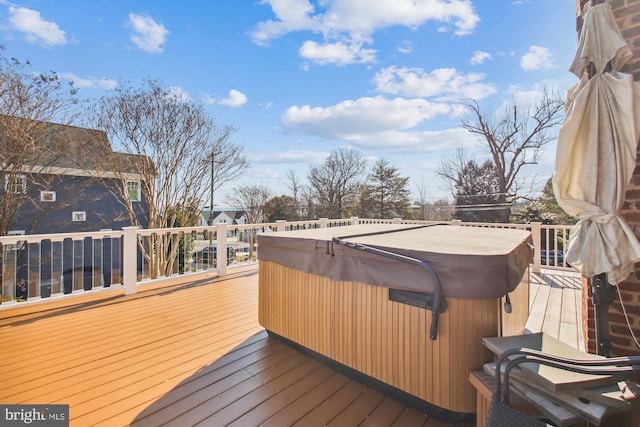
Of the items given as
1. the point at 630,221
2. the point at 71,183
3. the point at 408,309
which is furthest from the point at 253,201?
the point at 630,221

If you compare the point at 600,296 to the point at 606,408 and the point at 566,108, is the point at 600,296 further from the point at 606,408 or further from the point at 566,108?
the point at 566,108

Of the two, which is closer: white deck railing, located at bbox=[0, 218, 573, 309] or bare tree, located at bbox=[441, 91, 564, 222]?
white deck railing, located at bbox=[0, 218, 573, 309]

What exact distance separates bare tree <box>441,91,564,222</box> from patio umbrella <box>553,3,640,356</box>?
43.1 feet

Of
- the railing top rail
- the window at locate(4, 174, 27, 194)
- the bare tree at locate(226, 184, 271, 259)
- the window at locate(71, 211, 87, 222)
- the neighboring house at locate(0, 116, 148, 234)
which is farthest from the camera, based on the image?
the bare tree at locate(226, 184, 271, 259)

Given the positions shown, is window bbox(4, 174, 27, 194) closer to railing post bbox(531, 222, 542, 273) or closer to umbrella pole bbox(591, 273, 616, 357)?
umbrella pole bbox(591, 273, 616, 357)

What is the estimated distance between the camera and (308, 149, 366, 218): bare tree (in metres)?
18.6

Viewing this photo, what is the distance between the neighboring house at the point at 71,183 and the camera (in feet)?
24.8

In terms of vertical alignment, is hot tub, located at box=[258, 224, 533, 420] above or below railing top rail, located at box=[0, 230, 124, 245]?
below

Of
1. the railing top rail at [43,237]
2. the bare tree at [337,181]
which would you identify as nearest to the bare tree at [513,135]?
the bare tree at [337,181]

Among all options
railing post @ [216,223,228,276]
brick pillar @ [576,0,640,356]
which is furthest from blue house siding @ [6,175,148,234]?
brick pillar @ [576,0,640,356]

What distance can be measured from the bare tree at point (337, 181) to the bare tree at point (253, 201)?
304 centimetres

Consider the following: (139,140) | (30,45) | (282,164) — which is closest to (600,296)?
(139,140)

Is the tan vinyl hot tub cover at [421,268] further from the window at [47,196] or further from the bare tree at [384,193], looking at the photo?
the bare tree at [384,193]

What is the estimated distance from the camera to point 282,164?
18266 mm
